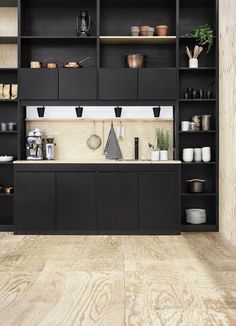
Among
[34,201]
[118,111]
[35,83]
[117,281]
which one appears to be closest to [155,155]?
[118,111]

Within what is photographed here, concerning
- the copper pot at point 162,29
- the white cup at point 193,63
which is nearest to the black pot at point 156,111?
the white cup at point 193,63

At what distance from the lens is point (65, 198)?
227 inches

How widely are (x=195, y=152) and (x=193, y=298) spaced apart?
9.74 feet

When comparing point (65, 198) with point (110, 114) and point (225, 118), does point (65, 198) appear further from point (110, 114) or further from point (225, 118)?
point (225, 118)

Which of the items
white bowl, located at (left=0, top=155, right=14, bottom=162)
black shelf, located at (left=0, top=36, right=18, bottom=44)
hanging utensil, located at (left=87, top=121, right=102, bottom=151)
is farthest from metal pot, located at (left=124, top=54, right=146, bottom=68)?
white bowl, located at (left=0, top=155, right=14, bottom=162)

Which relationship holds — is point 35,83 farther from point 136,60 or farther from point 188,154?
point 188,154

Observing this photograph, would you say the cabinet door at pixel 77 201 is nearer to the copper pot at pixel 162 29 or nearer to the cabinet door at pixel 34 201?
the cabinet door at pixel 34 201

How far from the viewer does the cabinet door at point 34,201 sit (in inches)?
227

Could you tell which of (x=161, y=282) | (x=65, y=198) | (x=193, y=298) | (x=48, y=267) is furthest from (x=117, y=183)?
(x=193, y=298)

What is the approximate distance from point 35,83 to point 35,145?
0.70 m

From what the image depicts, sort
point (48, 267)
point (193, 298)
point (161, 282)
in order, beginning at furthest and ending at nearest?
point (48, 267) < point (161, 282) < point (193, 298)

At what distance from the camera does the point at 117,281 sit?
3.70m

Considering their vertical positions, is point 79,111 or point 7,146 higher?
point 79,111

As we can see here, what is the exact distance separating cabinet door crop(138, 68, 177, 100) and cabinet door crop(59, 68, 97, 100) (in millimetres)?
538
